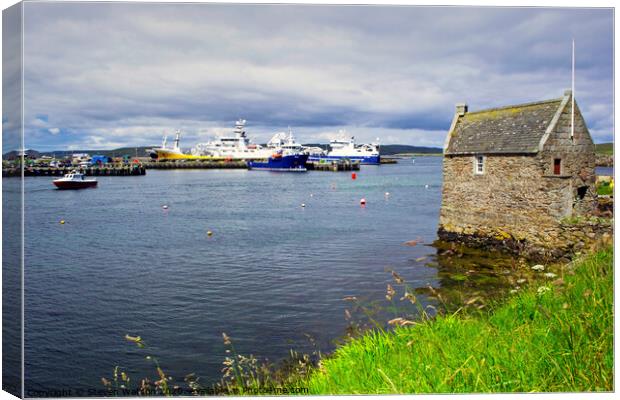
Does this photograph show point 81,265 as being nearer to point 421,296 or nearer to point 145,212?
point 421,296

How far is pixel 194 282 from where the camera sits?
1288 centimetres

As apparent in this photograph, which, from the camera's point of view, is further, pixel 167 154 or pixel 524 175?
pixel 167 154

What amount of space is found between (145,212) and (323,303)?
2059cm

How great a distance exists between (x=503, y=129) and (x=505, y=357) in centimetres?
1171

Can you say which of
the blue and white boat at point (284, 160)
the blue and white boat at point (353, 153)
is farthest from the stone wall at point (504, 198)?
the blue and white boat at point (353, 153)

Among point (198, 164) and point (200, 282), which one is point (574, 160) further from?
point (198, 164)

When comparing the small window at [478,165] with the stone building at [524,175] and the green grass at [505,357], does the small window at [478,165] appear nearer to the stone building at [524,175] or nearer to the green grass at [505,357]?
the stone building at [524,175]

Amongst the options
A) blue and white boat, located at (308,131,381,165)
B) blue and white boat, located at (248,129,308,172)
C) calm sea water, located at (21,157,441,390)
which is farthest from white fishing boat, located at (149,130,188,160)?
calm sea water, located at (21,157,441,390)

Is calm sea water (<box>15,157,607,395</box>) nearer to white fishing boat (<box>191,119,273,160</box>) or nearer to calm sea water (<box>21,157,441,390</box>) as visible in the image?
calm sea water (<box>21,157,441,390</box>)

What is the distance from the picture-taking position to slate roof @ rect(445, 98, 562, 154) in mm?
13773

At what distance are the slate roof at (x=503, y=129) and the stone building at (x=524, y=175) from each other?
29mm

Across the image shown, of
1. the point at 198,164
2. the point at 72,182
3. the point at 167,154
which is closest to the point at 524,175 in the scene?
the point at 72,182

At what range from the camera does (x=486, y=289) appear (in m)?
11.5

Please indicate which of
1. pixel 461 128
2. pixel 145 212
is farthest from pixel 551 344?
pixel 145 212
